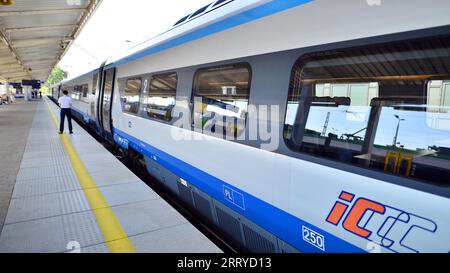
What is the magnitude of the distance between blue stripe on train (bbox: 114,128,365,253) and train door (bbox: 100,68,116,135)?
4.80m

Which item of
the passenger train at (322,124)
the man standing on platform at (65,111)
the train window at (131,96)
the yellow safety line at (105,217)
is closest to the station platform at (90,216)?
the yellow safety line at (105,217)

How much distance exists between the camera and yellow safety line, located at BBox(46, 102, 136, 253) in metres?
2.54

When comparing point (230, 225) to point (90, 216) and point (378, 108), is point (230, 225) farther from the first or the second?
point (378, 108)

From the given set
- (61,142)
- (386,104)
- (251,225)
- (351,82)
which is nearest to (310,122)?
(351,82)

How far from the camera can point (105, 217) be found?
3.15 meters

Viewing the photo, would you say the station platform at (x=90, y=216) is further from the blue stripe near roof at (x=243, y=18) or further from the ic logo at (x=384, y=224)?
the blue stripe near roof at (x=243, y=18)

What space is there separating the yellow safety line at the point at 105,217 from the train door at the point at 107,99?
3496 mm

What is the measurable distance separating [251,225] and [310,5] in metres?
1.99

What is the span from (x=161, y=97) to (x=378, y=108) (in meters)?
3.76

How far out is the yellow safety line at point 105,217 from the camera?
8.34ft

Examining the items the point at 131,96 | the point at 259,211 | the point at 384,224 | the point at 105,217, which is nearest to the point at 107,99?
the point at 131,96

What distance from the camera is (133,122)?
21.1 ft

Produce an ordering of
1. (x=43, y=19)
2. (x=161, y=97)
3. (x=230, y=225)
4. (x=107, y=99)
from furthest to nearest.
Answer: (x=43, y=19) < (x=107, y=99) < (x=161, y=97) < (x=230, y=225)

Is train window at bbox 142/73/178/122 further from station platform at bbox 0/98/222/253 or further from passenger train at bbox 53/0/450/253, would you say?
station platform at bbox 0/98/222/253
